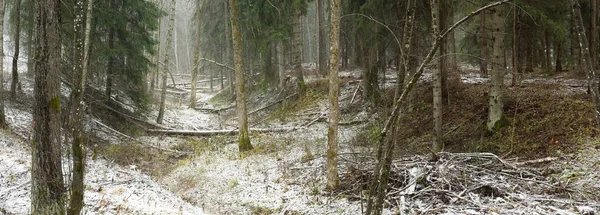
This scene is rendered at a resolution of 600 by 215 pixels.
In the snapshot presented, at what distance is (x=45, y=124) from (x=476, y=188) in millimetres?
6835

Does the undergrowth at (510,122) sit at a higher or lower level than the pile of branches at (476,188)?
higher

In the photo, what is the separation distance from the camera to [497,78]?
913 cm

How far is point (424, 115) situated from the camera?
1194 cm

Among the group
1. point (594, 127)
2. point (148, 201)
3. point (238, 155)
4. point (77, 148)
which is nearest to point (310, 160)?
point (238, 155)

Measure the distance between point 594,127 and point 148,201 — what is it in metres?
9.15

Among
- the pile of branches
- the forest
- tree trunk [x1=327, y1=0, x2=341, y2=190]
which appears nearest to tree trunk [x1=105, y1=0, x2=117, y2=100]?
the forest

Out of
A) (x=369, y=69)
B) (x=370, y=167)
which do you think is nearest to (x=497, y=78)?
(x=370, y=167)

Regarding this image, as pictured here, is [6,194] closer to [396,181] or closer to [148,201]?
[148,201]

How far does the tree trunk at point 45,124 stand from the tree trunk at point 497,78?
8.69 m

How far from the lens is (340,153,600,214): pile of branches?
597 centimetres

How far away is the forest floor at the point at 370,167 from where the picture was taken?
21.7ft

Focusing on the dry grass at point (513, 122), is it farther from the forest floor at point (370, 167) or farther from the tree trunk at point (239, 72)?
the tree trunk at point (239, 72)

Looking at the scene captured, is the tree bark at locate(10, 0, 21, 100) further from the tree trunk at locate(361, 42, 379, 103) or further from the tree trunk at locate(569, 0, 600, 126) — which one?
the tree trunk at locate(569, 0, 600, 126)

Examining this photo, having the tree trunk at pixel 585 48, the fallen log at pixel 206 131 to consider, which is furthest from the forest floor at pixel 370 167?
the tree trunk at pixel 585 48
